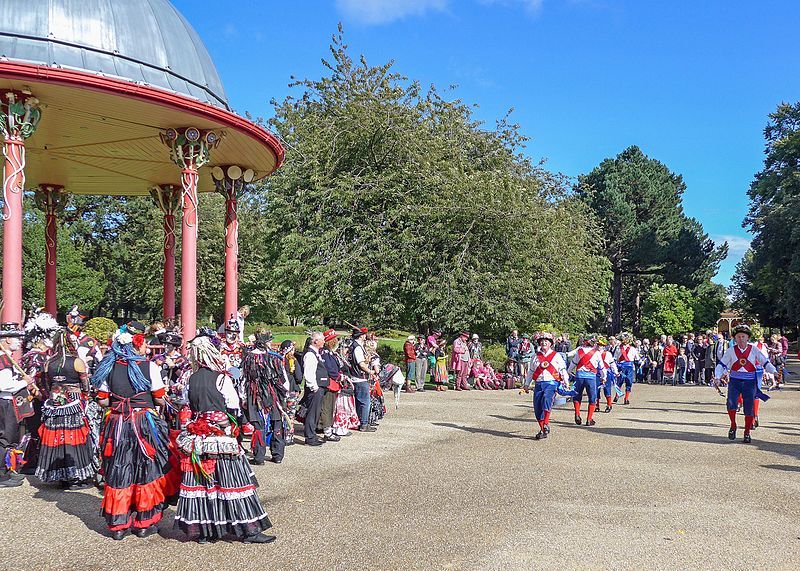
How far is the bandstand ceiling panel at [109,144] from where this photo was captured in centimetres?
1221

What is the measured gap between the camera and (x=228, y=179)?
17.0m

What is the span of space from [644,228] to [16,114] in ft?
148

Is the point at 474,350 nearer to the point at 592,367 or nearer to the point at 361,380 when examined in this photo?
the point at 592,367

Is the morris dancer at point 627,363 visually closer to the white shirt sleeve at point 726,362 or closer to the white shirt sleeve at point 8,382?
the white shirt sleeve at point 726,362

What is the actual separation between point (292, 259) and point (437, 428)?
40.2 ft

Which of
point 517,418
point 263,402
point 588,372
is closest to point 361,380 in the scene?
point 263,402

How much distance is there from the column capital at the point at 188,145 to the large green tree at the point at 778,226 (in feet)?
96.8

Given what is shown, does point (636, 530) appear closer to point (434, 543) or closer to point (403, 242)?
point (434, 543)

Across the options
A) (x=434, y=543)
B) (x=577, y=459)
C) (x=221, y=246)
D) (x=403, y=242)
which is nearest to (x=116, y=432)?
(x=434, y=543)

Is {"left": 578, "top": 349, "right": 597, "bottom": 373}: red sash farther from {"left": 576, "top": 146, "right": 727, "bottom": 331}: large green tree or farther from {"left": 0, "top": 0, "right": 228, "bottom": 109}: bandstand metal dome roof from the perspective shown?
{"left": 576, "top": 146, "right": 727, "bottom": 331}: large green tree

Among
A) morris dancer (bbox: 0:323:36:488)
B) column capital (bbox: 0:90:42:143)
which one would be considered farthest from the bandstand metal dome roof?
morris dancer (bbox: 0:323:36:488)

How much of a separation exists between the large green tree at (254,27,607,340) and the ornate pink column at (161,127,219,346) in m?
9.21

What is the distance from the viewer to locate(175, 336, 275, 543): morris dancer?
5.93 metres

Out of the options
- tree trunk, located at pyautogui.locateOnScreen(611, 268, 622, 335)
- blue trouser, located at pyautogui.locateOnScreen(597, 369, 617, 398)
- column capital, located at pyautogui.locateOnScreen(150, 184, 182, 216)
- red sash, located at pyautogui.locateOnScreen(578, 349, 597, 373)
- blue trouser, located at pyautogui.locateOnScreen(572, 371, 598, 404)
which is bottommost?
blue trouser, located at pyautogui.locateOnScreen(597, 369, 617, 398)
